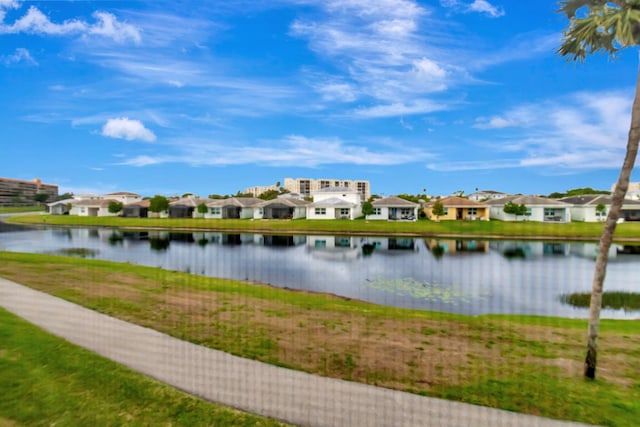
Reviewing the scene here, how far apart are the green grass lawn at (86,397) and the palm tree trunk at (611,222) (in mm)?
5634

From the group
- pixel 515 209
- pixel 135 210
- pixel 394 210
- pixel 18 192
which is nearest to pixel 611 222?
pixel 394 210

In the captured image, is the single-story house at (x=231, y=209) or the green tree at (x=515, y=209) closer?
the green tree at (x=515, y=209)

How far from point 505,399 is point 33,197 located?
601 ft

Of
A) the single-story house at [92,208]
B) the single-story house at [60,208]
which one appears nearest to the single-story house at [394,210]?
the single-story house at [92,208]

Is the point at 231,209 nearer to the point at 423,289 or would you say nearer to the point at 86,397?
the point at 423,289

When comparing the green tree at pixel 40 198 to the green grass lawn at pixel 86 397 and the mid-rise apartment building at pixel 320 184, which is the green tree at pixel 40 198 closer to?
the mid-rise apartment building at pixel 320 184

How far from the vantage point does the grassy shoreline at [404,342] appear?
557 cm

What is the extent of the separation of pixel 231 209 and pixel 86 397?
209 ft

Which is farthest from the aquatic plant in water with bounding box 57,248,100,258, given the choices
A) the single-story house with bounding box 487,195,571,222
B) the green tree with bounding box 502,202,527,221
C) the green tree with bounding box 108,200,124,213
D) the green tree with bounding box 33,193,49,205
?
the green tree with bounding box 33,193,49,205

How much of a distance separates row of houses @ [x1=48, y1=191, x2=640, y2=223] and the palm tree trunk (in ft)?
163

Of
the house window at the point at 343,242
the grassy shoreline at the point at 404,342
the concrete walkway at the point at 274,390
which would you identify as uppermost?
the concrete walkway at the point at 274,390

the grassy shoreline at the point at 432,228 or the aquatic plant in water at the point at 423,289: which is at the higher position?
the grassy shoreline at the point at 432,228

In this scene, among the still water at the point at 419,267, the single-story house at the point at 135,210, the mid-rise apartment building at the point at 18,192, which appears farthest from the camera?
the mid-rise apartment building at the point at 18,192

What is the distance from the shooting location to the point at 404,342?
8039 millimetres
